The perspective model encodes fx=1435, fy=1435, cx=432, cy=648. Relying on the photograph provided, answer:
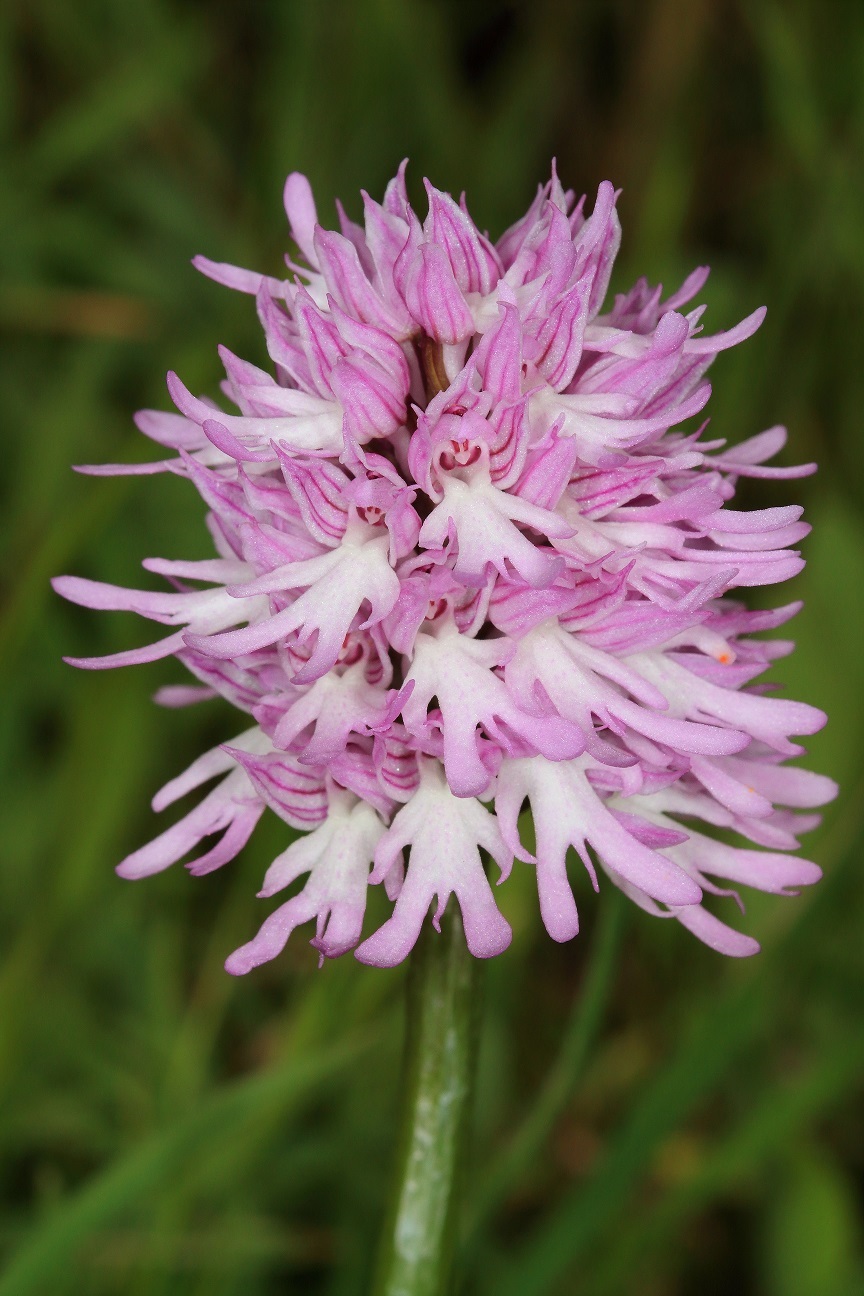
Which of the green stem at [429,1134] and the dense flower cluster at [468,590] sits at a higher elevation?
the dense flower cluster at [468,590]

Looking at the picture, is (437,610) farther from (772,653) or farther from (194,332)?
(194,332)

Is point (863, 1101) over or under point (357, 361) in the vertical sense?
under

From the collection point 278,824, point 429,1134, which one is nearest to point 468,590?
point 429,1134

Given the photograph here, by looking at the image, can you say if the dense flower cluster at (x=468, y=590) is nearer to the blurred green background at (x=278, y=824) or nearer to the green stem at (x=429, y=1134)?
the green stem at (x=429, y=1134)

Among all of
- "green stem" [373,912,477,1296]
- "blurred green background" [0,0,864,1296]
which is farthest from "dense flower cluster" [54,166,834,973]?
"blurred green background" [0,0,864,1296]

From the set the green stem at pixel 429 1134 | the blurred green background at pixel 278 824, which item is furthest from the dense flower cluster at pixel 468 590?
the blurred green background at pixel 278 824

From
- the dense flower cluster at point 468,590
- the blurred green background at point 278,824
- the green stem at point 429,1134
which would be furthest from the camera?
the blurred green background at point 278,824

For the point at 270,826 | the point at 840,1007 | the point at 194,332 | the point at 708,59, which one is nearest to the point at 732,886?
the point at 840,1007

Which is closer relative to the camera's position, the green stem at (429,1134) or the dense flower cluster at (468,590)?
the dense flower cluster at (468,590)
